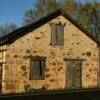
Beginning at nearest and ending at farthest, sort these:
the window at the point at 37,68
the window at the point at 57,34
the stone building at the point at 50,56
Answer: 1. the stone building at the point at 50,56
2. the window at the point at 37,68
3. the window at the point at 57,34

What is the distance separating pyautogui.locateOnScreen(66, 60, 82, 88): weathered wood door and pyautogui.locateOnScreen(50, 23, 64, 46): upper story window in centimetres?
172

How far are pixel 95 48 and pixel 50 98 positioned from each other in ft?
62.9

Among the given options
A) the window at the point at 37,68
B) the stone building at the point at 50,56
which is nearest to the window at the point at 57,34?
the stone building at the point at 50,56

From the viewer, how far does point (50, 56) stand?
76.9 feet

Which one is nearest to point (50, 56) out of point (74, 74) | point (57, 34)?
point (57, 34)

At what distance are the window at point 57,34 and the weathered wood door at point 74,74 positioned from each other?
175cm

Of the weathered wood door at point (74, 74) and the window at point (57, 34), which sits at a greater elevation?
the window at point (57, 34)

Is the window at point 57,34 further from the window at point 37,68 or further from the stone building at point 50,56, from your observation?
the window at point 37,68

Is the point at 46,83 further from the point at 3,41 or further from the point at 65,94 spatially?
the point at 65,94

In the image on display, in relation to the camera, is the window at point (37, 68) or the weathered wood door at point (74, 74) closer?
the window at point (37, 68)

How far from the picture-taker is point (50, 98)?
6.73 m

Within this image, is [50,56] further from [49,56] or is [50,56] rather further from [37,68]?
[37,68]

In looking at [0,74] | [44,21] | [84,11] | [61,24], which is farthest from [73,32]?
[84,11]

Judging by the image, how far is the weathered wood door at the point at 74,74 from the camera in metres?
24.3
